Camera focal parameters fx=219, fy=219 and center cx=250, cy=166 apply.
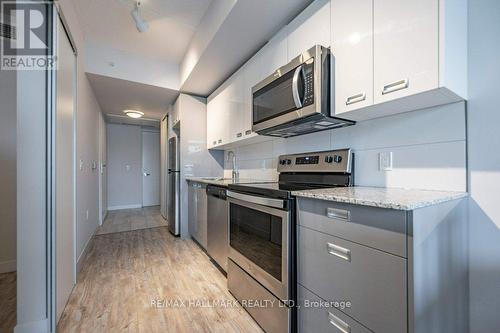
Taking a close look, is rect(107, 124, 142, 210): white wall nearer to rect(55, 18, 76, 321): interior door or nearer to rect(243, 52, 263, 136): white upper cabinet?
rect(55, 18, 76, 321): interior door

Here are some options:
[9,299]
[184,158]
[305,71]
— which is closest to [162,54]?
[184,158]

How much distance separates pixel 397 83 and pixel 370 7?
45 centimetres

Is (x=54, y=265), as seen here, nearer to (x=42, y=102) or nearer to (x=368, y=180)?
(x=42, y=102)

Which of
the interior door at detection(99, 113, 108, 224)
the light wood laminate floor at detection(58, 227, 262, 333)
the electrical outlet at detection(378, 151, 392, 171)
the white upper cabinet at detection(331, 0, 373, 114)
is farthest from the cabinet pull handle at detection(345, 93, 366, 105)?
the interior door at detection(99, 113, 108, 224)

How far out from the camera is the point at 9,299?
5.49 ft

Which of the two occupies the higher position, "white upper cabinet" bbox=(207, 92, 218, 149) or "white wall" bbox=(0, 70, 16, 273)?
"white upper cabinet" bbox=(207, 92, 218, 149)

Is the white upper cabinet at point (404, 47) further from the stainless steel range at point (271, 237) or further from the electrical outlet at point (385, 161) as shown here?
the stainless steel range at point (271, 237)

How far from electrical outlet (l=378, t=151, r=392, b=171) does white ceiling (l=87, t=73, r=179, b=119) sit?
2971mm

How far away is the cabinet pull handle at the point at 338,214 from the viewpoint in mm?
943

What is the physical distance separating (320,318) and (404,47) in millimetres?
1333

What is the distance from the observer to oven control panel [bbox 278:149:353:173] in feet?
4.99

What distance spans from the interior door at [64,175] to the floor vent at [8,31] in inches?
11.5

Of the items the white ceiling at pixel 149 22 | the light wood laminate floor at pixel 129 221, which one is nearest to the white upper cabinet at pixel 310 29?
the white ceiling at pixel 149 22

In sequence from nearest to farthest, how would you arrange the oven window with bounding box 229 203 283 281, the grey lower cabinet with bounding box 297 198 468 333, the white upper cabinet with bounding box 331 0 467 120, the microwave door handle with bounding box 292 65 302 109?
the grey lower cabinet with bounding box 297 198 468 333, the white upper cabinet with bounding box 331 0 467 120, the oven window with bounding box 229 203 283 281, the microwave door handle with bounding box 292 65 302 109
